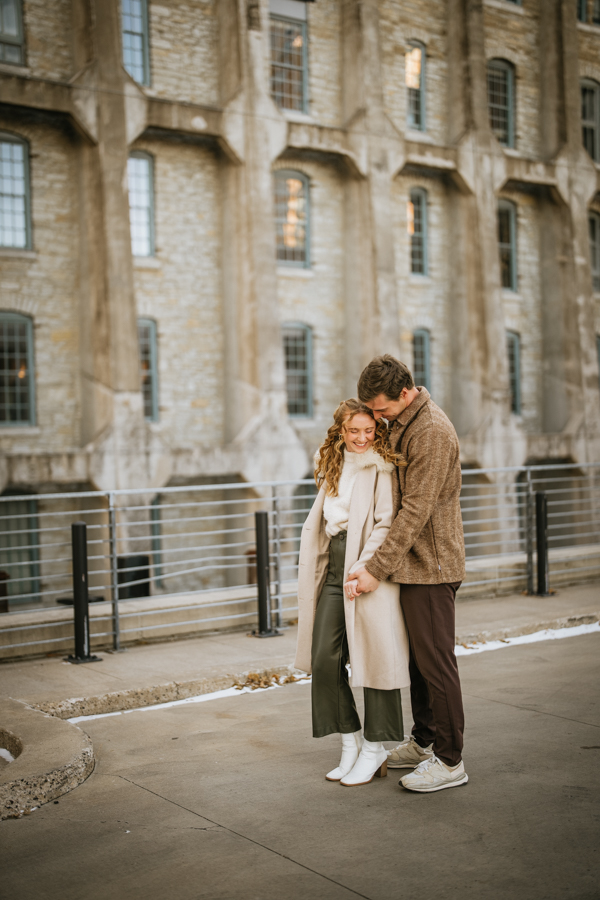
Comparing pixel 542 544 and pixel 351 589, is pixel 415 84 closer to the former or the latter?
pixel 542 544

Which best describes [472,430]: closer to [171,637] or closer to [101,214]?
[101,214]

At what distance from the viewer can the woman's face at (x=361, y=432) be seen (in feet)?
15.0

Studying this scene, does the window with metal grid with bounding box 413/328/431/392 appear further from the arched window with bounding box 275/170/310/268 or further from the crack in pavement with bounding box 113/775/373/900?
the crack in pavement with bounding box 113/775/373/900

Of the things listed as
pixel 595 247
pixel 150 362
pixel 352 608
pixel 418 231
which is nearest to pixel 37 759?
pixel 352 608

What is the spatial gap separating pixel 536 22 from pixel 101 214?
14.4 metres

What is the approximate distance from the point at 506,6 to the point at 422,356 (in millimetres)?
9630

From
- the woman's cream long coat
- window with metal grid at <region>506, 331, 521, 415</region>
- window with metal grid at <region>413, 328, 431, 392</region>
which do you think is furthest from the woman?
window with metal grid at <region>506, 331, 521, 415</region>

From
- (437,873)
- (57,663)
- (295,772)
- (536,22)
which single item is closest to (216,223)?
(536,22)

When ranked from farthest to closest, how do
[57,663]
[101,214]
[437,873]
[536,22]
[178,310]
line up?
[536,22] < [178,310] < [101,214] < [57,663] < [437,873]

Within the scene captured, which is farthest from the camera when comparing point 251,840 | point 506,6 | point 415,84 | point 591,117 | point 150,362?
point 591,117

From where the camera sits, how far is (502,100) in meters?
24.2

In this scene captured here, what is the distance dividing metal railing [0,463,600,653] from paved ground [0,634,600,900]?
8.03ft

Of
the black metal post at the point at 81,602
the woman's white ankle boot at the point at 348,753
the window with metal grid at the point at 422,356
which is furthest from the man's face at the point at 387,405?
the window with metal grid at the point at 422,356

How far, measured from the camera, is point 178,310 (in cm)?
1900
